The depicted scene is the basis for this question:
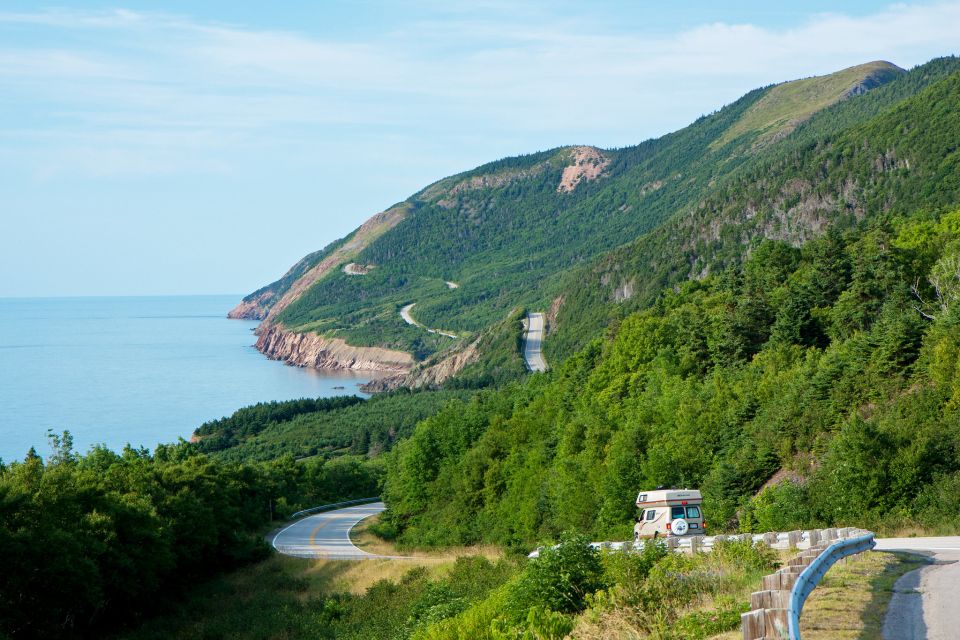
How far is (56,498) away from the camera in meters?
36.2

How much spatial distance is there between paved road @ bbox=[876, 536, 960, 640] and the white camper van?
9.49 meters

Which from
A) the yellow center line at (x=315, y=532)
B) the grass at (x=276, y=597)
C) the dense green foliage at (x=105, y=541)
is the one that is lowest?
the yellow center line at (x=315, y=532)

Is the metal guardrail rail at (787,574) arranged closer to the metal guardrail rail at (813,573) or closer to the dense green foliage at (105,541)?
the metal guardrail rail at (813,573)

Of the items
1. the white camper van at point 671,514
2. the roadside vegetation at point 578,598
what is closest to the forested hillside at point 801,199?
the white camper van at point 671,514

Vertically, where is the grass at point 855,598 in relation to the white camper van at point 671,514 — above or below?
above

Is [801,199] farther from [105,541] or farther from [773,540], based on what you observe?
[773,540]

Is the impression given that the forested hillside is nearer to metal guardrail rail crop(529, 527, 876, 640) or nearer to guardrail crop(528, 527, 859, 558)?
guardrail crop(528, 527, 859, 558)

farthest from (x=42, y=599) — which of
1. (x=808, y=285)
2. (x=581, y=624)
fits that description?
(x=808, y=285)

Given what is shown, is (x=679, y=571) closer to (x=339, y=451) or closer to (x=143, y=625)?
(x=143, y=625)

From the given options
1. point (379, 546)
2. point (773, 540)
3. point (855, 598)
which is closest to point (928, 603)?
point (855, 598)

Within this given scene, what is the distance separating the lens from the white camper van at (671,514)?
27672mm

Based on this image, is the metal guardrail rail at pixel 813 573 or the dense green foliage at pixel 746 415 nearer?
the metal guardrail rail at pixel 813 573

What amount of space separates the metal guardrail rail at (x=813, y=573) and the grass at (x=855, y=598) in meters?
0.26

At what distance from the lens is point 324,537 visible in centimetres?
6619
